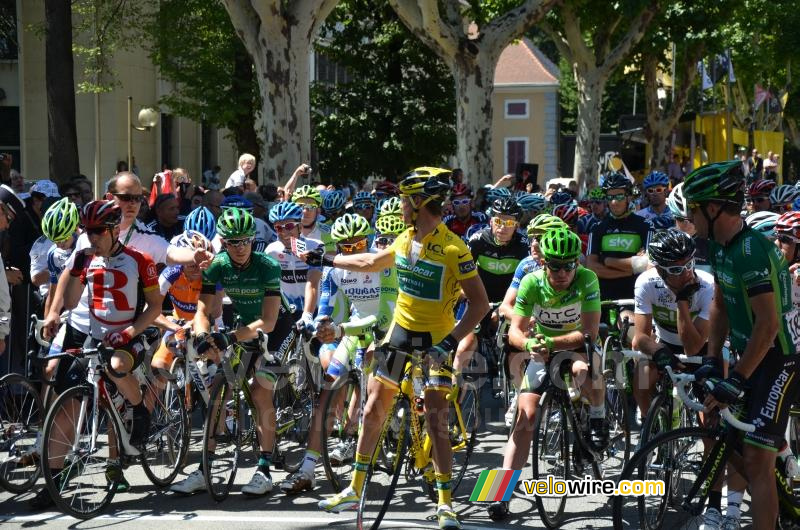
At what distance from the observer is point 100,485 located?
24.1 ft

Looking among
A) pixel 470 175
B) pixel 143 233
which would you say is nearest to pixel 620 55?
pixel 470 175

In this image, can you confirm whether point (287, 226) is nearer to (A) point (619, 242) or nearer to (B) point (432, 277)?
(B) point (432, 277)

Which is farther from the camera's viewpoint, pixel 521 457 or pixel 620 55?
pixel 620 55

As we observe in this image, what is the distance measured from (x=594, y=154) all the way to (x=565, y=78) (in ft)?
151

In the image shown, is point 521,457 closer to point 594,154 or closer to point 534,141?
point 594,154

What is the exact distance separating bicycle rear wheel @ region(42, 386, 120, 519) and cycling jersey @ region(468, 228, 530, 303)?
451 cm

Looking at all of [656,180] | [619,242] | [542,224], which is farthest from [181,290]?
[656,180]

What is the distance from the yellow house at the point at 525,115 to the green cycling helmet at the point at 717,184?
6413 cm

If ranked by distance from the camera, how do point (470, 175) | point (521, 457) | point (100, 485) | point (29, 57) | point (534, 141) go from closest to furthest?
point (521, 457) → point (100, 485) → point (470, 175) → point (29, 57) → point (534, 141)

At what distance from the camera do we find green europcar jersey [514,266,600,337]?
730 cm

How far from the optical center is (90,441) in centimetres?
728

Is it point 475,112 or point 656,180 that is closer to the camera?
point 656,180

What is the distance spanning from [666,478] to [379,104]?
32272 millimetres

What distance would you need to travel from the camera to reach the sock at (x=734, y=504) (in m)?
5.66
